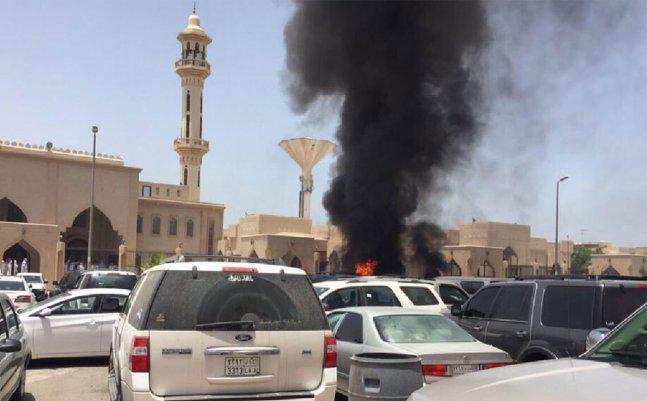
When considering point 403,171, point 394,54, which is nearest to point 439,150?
point 403,171

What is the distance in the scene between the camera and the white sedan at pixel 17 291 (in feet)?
56.9

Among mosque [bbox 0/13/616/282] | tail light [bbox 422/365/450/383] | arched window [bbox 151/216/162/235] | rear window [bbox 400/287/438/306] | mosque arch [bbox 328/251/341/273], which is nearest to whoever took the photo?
tail light [bbox 422/365/450/383]

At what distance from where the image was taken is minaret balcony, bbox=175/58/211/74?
2586 inches

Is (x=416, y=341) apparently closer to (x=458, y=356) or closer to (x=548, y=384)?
(x=458, y=356)

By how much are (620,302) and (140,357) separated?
211 inches

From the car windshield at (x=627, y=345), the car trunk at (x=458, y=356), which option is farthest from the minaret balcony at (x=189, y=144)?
the car windshield at (x=627, y=345)

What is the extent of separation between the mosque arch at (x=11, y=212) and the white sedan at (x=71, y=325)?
4295cm

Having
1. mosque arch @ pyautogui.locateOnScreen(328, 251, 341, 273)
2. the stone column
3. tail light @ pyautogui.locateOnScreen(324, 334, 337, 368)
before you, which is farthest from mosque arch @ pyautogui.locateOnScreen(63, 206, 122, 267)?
tail light @ pyautogui.locateOnScreen(324, 334, 337, 368)

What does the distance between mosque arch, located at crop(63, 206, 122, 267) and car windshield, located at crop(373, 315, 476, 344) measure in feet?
164

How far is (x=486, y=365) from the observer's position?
7.07 meters

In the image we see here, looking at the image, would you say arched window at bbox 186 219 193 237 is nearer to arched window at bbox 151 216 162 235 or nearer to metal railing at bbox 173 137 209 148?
arched window at bbox 151 216 162 235

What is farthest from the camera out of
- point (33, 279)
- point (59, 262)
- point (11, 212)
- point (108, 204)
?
point (108, 204)

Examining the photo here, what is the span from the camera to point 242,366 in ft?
17.7

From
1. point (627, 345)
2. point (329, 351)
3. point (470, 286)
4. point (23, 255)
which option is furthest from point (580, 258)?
point (627, 345)
